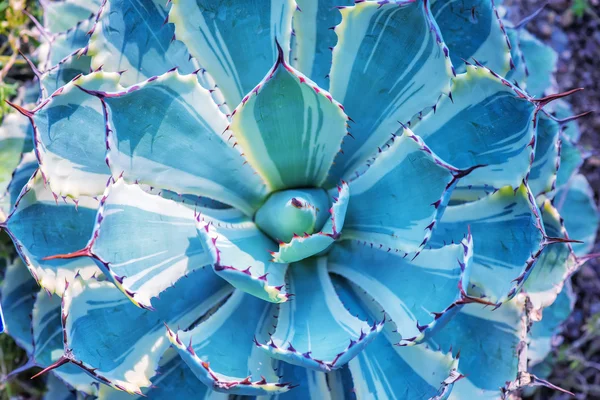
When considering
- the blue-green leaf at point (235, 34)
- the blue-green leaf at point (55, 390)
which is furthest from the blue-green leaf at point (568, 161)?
the blue-green leaf at point (55, 390)

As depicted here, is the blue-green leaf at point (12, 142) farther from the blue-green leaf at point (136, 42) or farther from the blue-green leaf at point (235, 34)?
the blue-green leaf at point (235, 34)

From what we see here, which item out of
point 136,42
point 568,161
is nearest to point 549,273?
point 568,161

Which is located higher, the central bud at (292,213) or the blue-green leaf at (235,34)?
the blue-green leaf at (235,34)

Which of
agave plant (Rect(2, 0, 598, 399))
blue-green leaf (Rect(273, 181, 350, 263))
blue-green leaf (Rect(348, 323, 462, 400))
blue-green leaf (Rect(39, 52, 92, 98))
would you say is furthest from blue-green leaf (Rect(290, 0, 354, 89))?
blue-green leaf (Rect(348, 323, 462, 400))

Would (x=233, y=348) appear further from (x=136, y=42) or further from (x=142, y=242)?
(x=136, y=42)

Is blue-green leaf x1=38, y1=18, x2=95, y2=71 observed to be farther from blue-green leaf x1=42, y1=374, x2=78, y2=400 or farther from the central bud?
blue-green leaf x1=42, y1=374, x2=78, y2=400

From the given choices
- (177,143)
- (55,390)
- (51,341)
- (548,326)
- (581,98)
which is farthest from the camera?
(581,98)
